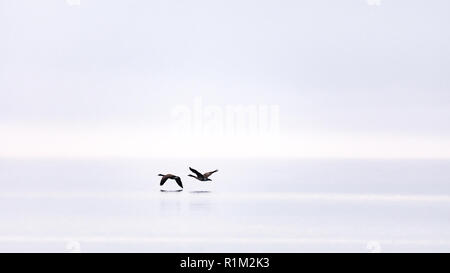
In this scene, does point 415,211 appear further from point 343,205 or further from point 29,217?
point 29,217

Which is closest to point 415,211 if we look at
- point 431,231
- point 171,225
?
point 431,231

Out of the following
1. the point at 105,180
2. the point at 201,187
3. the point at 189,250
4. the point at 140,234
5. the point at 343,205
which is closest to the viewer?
the point at 189,250

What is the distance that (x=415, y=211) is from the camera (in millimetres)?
25578

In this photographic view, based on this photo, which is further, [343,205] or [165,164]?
[165,164]

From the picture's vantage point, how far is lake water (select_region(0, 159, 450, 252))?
20859 millimetres

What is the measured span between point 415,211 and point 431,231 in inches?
116

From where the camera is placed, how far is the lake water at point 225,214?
68.4 ft

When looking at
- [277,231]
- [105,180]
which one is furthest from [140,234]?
[105,180]

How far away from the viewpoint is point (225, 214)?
24391 millimetres
